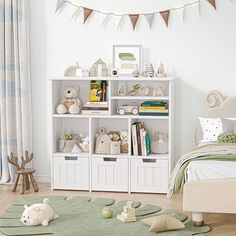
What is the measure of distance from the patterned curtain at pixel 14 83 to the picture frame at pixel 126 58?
0.91m

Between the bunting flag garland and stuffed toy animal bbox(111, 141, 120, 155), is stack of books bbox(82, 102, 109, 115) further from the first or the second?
the bunting flag garland

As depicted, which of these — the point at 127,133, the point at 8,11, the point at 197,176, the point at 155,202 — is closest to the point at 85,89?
the point at 127,133

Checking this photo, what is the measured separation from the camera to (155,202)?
15.6ft

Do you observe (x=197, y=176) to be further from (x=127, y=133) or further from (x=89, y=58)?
(x=89, y=58)

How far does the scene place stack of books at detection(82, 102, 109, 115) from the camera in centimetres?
518

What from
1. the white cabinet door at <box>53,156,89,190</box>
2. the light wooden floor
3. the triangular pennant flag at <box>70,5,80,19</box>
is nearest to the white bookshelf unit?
the white cabinet door at <box>53,156,89,190</box>

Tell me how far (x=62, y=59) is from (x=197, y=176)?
6.95ft

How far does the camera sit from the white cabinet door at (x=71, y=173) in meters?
5.21

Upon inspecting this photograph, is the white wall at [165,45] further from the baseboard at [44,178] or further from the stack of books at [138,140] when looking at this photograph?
the baseboard at [44,178]

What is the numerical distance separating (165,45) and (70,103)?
3.63 feet

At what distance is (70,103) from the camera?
5.32 meters

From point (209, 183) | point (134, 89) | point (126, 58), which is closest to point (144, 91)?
point (134, 89)

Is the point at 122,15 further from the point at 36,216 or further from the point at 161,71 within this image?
the point at 36,216

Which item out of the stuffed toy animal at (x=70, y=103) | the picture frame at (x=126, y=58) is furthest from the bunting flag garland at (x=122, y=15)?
the stuffed toy animal at (x=70, y=103)
